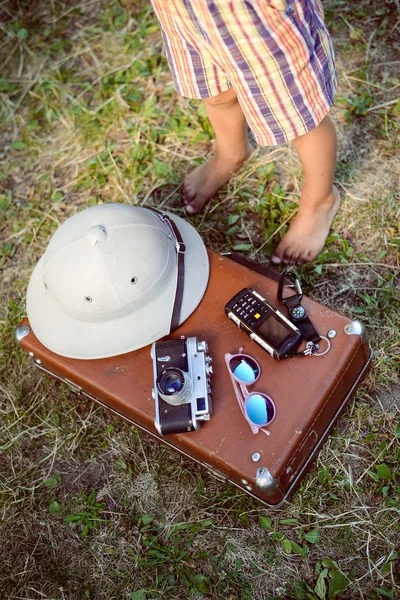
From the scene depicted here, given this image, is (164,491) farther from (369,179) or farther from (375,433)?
(369,179)

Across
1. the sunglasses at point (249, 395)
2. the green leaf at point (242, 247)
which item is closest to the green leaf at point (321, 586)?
the sunglasses at point (249, 395)

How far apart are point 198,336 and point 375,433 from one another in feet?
2.46

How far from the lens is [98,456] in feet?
7.53

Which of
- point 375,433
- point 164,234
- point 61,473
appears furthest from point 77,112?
point 375,433

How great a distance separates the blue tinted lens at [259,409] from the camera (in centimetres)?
182

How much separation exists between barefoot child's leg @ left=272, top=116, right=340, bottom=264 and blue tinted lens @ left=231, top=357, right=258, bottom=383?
68 centimetres

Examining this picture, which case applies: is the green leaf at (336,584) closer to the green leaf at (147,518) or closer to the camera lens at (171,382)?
the green leaf at (147,518)

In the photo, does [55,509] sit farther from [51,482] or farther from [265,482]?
[265,482]

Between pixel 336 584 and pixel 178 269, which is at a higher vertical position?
pixel 178 269

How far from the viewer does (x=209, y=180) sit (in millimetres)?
2660

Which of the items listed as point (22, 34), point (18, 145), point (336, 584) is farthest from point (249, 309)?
point (22, 34)

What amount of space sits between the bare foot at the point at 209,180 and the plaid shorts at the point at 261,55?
0.62 m

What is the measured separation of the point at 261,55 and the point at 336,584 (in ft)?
5.40

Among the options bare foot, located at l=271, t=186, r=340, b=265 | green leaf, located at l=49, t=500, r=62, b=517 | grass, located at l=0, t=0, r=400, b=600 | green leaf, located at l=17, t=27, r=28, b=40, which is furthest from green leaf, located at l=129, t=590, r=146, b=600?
green leaf, located at l=17, t=27, r=28, b=40
